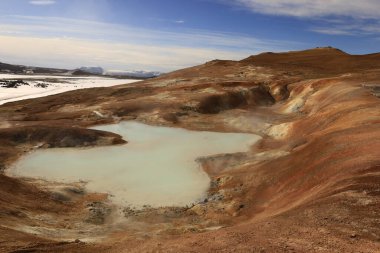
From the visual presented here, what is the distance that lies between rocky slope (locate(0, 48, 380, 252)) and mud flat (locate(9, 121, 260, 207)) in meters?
0.90

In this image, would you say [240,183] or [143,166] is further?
[143,166]

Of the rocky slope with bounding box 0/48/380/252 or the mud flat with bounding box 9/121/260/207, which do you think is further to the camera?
the mud flat with bounding box 9/121/260/207

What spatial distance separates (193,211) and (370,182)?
24.6 feet

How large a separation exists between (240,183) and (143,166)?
6.08 metres

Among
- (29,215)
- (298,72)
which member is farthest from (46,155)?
(298,72)

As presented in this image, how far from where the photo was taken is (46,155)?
2602 cm

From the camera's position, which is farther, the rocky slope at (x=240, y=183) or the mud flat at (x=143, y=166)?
the mud flat at (x=143, y=166)

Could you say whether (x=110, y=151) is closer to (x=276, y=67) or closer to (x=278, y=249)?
(x=278, y=249)

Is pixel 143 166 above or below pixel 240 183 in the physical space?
below

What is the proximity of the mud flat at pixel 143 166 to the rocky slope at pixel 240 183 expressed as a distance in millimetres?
904

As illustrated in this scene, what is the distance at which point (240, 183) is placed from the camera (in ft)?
66.0

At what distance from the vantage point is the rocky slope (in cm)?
1076

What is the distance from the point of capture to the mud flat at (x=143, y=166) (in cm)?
1988

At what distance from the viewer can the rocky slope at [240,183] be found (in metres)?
10.8
